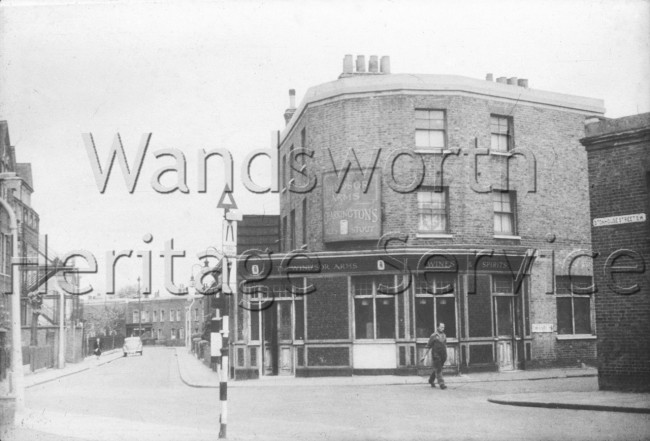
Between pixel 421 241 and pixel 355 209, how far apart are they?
2.42 metres

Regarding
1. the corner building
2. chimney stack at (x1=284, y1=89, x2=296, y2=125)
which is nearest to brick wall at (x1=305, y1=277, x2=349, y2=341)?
the corner building

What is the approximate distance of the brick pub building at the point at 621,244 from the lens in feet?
54.2

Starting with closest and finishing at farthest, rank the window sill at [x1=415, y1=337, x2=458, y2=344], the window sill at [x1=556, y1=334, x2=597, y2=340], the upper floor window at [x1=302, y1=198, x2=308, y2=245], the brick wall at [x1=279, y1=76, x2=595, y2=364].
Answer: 1. the window sill at [x1=415, y1=337, x2=458, y2=344]
2. the brick wall at [x1=279, y1=76, x2=595, y2=364]
3. the window sill at [x1=556, y1=334, x2=597, y2=340]
4. the upper floor window at [x1=302, y1=198, x2=308, y2=245]

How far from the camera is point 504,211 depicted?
86.2 ft

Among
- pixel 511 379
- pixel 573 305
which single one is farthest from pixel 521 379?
pixel 573 305

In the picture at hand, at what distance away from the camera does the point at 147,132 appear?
19609mm

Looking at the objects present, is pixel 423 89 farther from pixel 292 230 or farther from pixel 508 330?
pixel 508 330

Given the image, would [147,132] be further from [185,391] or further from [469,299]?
[469,299]

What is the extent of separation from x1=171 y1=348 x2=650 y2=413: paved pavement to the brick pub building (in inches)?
29.7

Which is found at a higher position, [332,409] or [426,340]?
[426,340]

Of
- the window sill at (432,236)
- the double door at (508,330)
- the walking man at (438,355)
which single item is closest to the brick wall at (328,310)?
the window sill at (432,236)

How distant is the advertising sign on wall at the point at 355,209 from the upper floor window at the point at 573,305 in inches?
288

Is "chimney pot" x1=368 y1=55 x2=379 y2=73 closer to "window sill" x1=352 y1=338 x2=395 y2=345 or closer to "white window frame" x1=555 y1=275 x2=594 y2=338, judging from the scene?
"window sill" x1=352 y1=338 x2=395 y2=345

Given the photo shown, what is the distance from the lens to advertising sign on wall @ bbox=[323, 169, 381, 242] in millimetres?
24656
